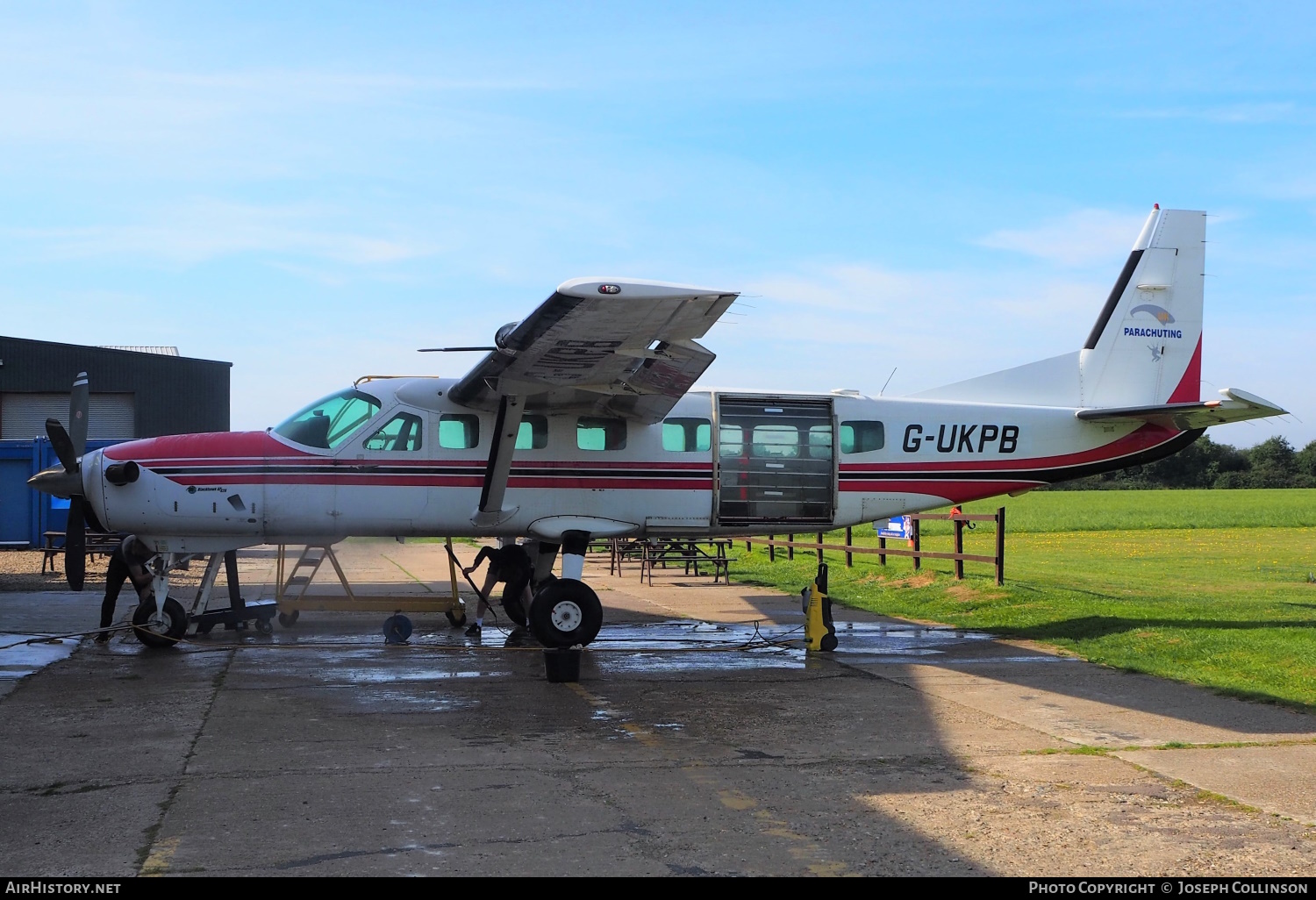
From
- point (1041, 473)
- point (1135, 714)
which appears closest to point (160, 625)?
point (1135, 714)

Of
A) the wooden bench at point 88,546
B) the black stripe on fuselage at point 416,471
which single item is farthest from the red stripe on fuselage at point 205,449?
the wooden bench at point 88,546

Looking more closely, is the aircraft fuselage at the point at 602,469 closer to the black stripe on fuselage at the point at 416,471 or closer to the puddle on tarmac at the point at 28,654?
the black stripe on fuselage at the point at 416,471

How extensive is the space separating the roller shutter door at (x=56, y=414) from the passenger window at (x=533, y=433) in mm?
29526

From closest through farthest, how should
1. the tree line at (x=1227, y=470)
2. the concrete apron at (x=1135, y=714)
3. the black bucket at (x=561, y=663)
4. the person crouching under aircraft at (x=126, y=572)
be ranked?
the concrete apron at (x=1135, y=714) → the black bucket at (x=561, y=663) → the person crouching under aircraft at (x=126, y=572) → the tree line at (x=1227, y=470)

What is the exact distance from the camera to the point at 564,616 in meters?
12.3

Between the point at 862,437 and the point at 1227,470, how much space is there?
10271 centimetres

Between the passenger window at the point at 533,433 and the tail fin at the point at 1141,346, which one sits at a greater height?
the tail fin at the point at 1141,346

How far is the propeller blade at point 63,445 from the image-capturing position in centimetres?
1244

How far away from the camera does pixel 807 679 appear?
11164 mm

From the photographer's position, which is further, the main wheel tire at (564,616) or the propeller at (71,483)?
the propeller at (71,483)

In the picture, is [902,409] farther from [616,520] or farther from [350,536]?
[350,536]

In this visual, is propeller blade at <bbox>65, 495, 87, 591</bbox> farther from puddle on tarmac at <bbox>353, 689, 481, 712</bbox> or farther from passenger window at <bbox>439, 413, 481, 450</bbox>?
puddle on tarmac at <bbox>353, 689, 481, 712</bbox>

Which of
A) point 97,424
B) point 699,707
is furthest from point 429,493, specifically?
point 97,424

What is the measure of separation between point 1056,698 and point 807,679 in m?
2.33
